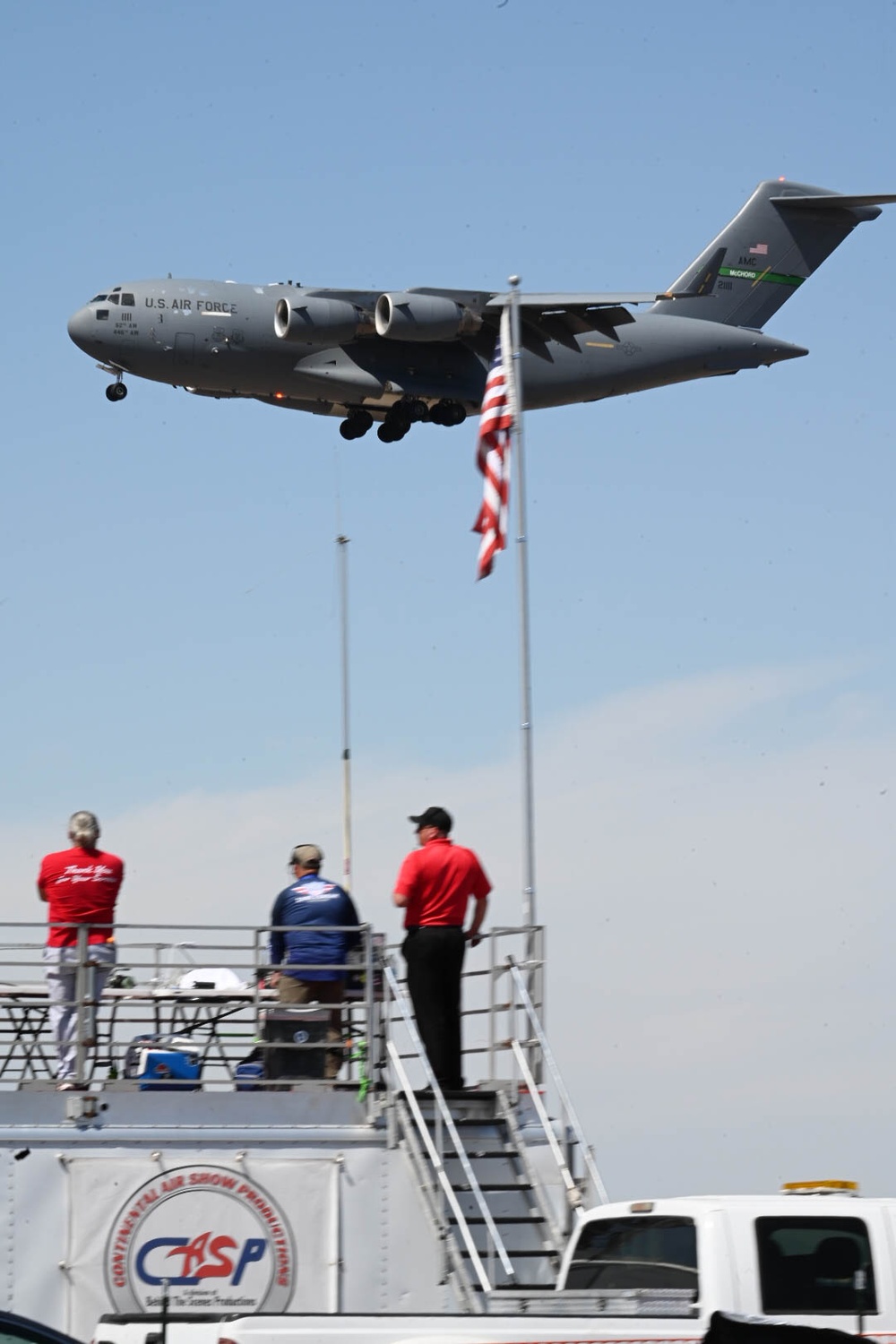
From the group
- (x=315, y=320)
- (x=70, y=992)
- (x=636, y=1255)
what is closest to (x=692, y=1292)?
(x=636, y=1255)

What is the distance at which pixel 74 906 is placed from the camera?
36.1ft

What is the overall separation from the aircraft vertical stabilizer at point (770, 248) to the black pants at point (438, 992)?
4219 centimetres

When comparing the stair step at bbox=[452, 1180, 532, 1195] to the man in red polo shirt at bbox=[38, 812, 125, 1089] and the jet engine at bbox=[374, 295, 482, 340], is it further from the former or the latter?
the jet engine at bbox=[374, 295, 482, 340]

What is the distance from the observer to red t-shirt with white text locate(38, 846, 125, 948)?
11.0 meters

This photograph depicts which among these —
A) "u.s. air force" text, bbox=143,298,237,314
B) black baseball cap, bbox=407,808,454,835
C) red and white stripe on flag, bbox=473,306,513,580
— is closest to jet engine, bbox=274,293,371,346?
"u.s. air force" text, bbox=143,298,237,314

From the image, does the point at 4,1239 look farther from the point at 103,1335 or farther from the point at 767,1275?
the point at 767,1275

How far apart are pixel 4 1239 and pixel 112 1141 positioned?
0.70 metres

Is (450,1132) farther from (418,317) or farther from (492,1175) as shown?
(418,317)

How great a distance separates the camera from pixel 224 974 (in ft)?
39.4

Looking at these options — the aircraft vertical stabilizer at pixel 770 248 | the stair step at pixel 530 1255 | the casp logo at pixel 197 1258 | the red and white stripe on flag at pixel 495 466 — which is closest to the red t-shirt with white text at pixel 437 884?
the stair step at pixel 530 1255

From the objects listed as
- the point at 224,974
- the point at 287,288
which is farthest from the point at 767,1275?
the point at 287,288

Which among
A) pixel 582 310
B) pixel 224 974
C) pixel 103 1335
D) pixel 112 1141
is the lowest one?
pixel 103 1335

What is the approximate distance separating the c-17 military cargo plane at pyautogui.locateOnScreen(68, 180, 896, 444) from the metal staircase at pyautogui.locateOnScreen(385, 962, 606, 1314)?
25.5 meters

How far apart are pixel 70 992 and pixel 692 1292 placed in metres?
4.14
